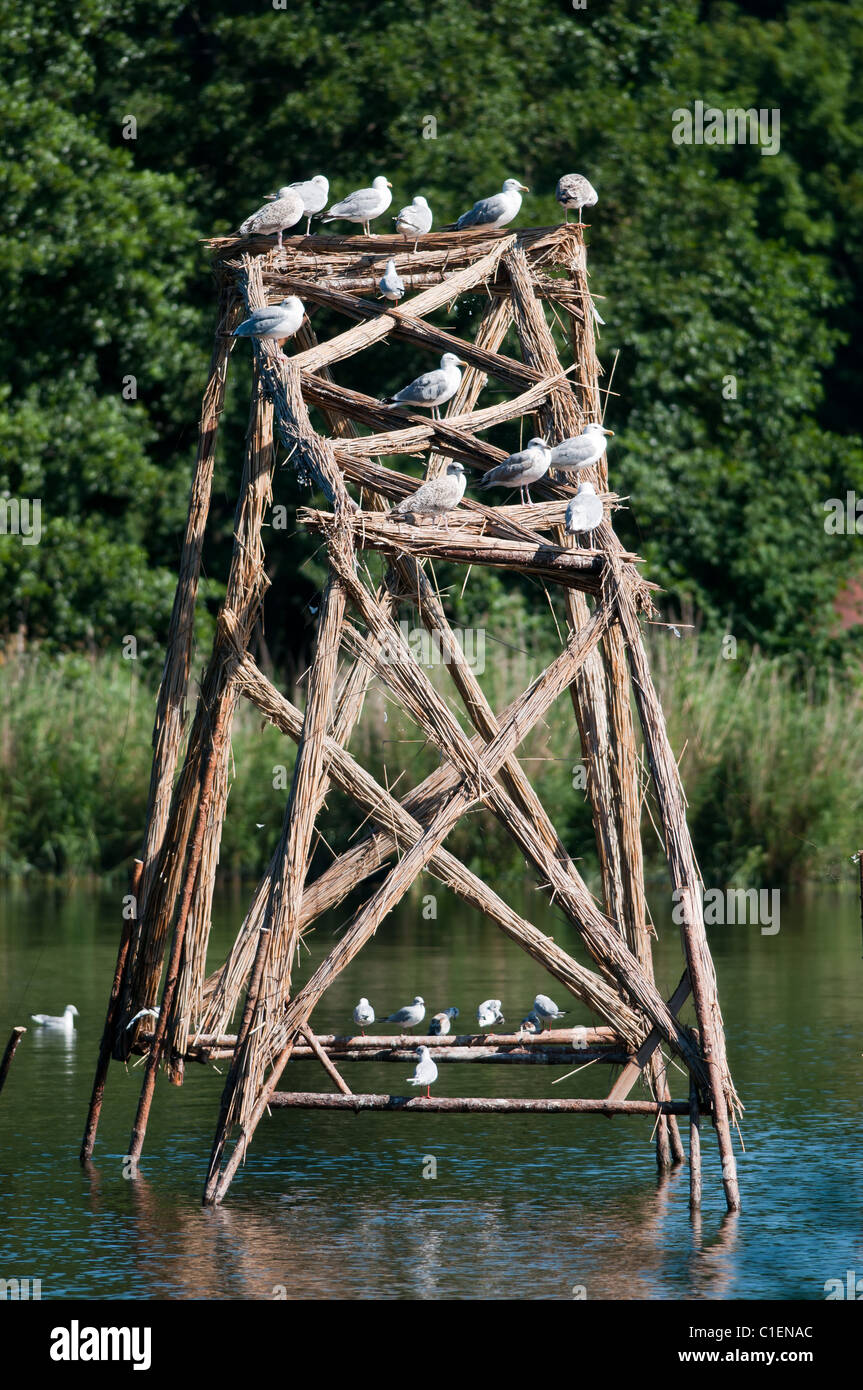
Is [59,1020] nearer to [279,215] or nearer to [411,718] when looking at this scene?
[411,718]

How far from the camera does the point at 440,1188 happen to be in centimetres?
1077

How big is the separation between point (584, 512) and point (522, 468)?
20.4 inches

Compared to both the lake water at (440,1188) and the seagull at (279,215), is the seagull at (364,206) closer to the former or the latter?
the seagull at (279,215)

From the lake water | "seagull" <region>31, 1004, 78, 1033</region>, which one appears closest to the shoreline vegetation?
the lake water

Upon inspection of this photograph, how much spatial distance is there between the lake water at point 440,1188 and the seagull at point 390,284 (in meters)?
4.76

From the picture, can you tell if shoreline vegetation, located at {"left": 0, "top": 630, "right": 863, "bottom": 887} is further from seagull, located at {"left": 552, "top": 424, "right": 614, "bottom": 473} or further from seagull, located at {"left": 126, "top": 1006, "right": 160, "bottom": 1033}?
seagull, located at {"left": 552, "top": 424, "right": 614, "bottom": 473}

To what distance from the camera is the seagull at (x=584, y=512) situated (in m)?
10.0

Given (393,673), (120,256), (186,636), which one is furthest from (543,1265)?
(120,256)

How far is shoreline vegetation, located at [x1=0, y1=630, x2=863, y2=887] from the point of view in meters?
24.7

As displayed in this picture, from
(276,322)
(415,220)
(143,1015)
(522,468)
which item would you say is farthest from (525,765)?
(276,322)

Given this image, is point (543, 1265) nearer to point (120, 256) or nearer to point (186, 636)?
point (186, 636)

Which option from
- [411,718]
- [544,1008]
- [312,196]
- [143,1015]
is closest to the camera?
[411,718]

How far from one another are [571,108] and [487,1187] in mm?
26247

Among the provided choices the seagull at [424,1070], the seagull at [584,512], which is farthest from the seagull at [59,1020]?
the seagull at [584,512]
